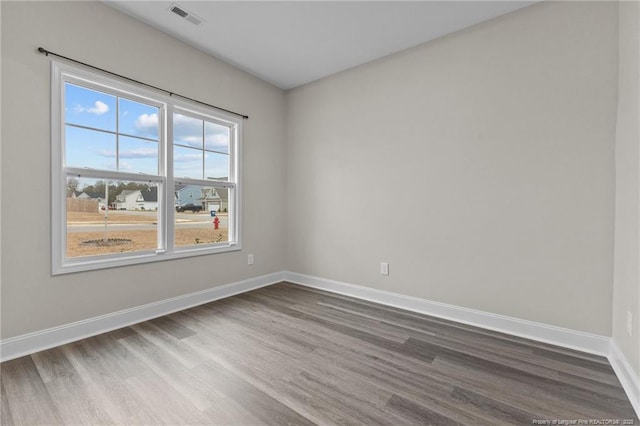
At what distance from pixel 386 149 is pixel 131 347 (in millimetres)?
2969

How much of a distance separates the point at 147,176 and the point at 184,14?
150 centimetres

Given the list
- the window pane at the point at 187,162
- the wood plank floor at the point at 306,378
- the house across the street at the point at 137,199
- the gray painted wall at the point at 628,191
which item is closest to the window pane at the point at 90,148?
the house across the street at the point at 137,199

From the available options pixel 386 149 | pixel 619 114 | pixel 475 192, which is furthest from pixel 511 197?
pixel 386 149

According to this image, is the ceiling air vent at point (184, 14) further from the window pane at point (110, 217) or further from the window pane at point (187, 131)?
the window pane at point (110, 217)

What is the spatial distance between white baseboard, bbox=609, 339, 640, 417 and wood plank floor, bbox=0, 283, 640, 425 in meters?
0.04

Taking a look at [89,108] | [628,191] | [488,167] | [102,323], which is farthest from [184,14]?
[628,191]

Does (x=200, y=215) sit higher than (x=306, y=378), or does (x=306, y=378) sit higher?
(x=200, y=215)

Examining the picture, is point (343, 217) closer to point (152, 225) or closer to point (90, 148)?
point (152, 225)

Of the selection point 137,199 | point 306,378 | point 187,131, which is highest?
point 187,131

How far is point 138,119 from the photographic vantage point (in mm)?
2701

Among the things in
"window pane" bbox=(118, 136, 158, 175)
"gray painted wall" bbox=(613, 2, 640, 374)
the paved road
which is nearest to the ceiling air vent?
"window pane" bbox=(118, 136, 158, 175)

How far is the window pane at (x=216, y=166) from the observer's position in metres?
3.29

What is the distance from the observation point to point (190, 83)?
3004 mm

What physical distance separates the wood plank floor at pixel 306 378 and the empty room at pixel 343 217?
2 centimetres
